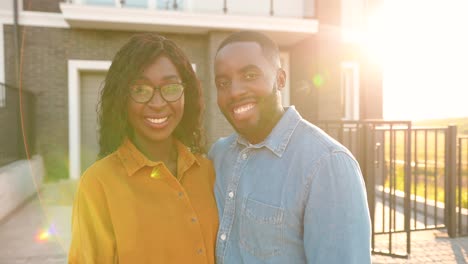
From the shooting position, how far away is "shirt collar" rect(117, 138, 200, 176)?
190 cm

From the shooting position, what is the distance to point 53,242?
17.5 ft

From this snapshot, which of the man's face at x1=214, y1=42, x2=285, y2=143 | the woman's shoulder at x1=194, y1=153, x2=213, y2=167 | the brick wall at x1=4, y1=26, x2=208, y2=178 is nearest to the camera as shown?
the man's face at x1=214, y1=42, x2=285, y2=143

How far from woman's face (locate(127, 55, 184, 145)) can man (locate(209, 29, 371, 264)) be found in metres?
0.28

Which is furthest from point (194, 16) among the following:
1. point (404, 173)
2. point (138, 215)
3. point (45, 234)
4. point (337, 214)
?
point (337, 214)

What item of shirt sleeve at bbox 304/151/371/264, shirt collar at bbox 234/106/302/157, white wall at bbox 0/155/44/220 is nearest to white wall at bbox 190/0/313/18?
white wall at bbox 0/155/44/220

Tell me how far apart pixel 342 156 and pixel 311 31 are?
9.02 m

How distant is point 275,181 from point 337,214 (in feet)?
1.14

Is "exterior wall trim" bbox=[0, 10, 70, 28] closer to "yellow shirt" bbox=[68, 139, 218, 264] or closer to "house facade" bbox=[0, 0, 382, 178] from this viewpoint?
"house facade" bbox=[0, 0, 382, 178]

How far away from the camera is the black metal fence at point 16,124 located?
7.84 metres

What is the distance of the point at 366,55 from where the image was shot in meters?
11.5

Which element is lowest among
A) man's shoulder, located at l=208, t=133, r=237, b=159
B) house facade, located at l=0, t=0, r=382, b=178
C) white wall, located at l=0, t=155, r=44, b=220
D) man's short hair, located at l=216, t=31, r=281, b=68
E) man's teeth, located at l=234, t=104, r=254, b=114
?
white wall, located at l=0, t=155, r=44, b=220

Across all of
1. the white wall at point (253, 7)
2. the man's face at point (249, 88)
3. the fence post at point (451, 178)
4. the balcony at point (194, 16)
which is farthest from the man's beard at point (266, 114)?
the white wall at point (253, 7)

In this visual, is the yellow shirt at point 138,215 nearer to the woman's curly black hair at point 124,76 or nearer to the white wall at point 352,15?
the woman's curly black hair at point 124,76

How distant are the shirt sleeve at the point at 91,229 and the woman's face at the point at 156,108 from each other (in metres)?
0.43
